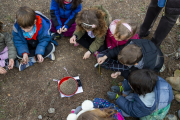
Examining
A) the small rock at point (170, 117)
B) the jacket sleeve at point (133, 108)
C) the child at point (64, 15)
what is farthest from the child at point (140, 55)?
the child at point (64, 15)

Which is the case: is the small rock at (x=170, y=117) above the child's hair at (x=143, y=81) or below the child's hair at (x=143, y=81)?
below

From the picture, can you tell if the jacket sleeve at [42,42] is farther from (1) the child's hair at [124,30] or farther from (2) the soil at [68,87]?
(1) the child's hair at [124,30]

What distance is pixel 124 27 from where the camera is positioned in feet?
5.98

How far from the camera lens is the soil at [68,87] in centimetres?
212

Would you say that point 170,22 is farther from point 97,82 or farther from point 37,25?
point 37,25

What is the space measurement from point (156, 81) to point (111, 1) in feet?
8.00

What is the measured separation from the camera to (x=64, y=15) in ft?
8.43

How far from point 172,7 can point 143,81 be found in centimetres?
112

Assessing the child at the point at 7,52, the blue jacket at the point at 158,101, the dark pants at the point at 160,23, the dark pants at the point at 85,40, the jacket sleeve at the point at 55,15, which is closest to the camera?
the blue jacket at the point at 158,101

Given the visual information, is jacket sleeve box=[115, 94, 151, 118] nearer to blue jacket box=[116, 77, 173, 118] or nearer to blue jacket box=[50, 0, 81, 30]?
blue jacket box=[116, 77, 173, 118]

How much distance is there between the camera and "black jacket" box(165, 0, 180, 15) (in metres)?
1.68

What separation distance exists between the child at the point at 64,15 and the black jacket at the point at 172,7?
1.44m

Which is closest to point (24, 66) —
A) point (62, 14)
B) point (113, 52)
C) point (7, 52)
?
point (7, 52)

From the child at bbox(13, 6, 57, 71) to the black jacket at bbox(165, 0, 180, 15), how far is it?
191cm
